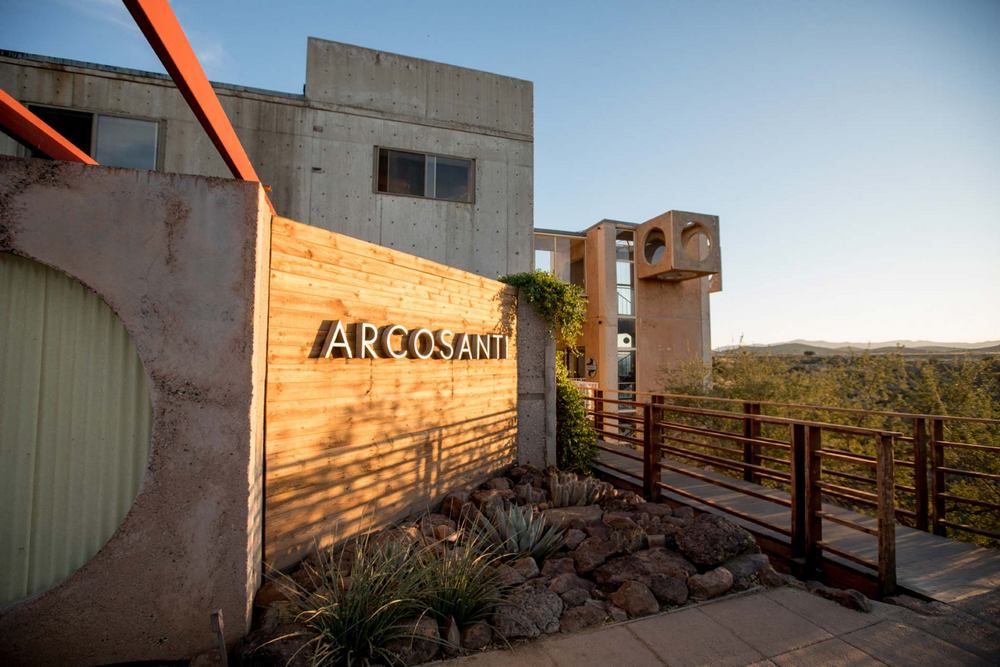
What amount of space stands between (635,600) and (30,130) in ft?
17.3

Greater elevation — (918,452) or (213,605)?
(918,452)

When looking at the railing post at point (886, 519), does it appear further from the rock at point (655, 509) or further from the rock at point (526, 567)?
the rock at point (526, 567)

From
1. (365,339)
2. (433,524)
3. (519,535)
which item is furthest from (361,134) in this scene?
(519,535)

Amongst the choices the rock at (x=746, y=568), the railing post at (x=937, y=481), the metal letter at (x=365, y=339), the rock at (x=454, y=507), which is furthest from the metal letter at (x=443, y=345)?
the railing post at (x=937, y=481)

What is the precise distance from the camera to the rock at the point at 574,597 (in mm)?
3625

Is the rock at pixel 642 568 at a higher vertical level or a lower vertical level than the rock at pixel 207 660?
higher

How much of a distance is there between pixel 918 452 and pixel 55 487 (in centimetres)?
762

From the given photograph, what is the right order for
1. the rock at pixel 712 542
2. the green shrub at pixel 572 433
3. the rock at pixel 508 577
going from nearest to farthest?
the rock at pixel 508 577
the rock at pixel 712 542
the green shrub at pixel 572 433

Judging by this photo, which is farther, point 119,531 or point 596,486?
point 596,486

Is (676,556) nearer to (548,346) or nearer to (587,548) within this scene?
(587,548)

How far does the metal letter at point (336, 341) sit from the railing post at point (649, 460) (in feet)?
13.4

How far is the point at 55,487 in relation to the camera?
10.3 ft

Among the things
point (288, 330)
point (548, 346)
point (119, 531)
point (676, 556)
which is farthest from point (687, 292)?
point (119, 531)

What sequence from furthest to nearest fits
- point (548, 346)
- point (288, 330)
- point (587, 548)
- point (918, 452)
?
point (548, 346) → point (918, 452) → point (587, 548) → point (288, 330)
